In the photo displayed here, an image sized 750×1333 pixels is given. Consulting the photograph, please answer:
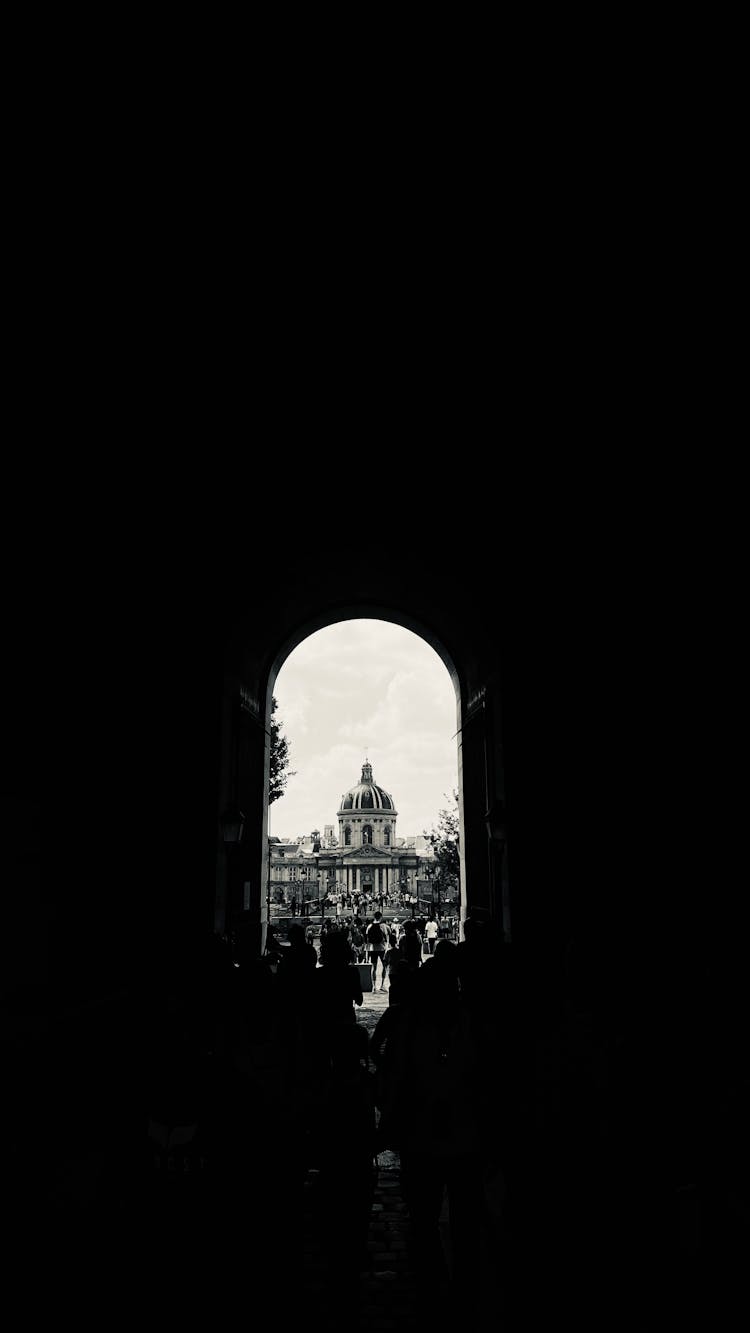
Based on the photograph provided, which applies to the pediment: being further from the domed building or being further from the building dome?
the building dome

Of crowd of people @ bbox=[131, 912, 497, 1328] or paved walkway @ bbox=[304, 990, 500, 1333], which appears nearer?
crowd of people @ bbox=[131, 912, 497, 1328]

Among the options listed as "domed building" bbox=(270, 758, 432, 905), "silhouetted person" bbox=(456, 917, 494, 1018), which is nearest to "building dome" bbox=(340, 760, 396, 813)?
"domed building" bbox=(270, 758, 432, 905)

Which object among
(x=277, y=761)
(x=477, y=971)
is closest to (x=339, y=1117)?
(x=477, y=971)

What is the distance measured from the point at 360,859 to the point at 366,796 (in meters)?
19.3

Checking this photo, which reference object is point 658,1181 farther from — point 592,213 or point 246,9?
point 246,9

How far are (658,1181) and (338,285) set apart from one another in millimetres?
7115

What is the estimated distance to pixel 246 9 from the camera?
431 centimetres

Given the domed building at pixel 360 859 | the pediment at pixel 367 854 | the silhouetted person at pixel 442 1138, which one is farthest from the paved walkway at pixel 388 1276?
the pediment at pixel 367 854

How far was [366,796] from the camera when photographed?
141m

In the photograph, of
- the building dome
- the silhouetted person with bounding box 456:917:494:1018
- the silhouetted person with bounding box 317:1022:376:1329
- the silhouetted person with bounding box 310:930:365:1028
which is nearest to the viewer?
the silhouetted person with bounding box 317:1022:376:1329

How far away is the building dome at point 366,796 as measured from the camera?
5517 inches

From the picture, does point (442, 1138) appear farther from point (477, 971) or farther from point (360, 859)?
point (360, 859)

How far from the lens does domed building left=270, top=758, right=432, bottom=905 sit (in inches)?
4791

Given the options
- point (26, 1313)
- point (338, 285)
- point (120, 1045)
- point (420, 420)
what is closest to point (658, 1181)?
point (26, 1313)
